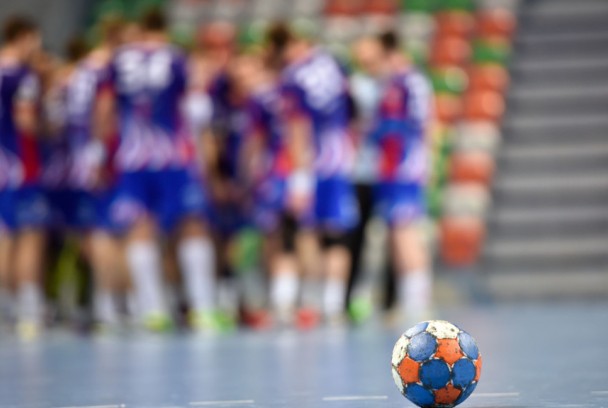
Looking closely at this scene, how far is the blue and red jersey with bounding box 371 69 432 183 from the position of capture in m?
9.86

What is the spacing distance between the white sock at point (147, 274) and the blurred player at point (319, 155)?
0.84m

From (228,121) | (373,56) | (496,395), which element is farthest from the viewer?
(228,121)

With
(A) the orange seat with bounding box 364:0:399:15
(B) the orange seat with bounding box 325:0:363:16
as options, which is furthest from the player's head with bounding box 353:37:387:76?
(B) the orange seat with bounding box 325:0:363:16

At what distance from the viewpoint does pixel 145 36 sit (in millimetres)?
9328

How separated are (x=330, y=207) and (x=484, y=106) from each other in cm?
538

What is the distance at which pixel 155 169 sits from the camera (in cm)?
945

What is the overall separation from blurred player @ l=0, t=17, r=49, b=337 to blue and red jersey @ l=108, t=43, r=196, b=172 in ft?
2.95

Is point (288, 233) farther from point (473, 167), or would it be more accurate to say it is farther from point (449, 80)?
point (449, 80)

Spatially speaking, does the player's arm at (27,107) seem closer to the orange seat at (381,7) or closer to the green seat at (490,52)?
the green seat at (490,52)

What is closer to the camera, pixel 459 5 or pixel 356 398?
pixel 356 398

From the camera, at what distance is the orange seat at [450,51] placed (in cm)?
1536

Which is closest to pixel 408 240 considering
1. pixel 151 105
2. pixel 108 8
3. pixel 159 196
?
pixel 159 196

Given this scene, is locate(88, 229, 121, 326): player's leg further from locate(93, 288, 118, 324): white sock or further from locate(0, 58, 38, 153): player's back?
locate(0, 58, 38, 153): player's back

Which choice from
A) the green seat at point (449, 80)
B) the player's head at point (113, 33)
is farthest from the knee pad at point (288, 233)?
the green seat at point (449, 80)
